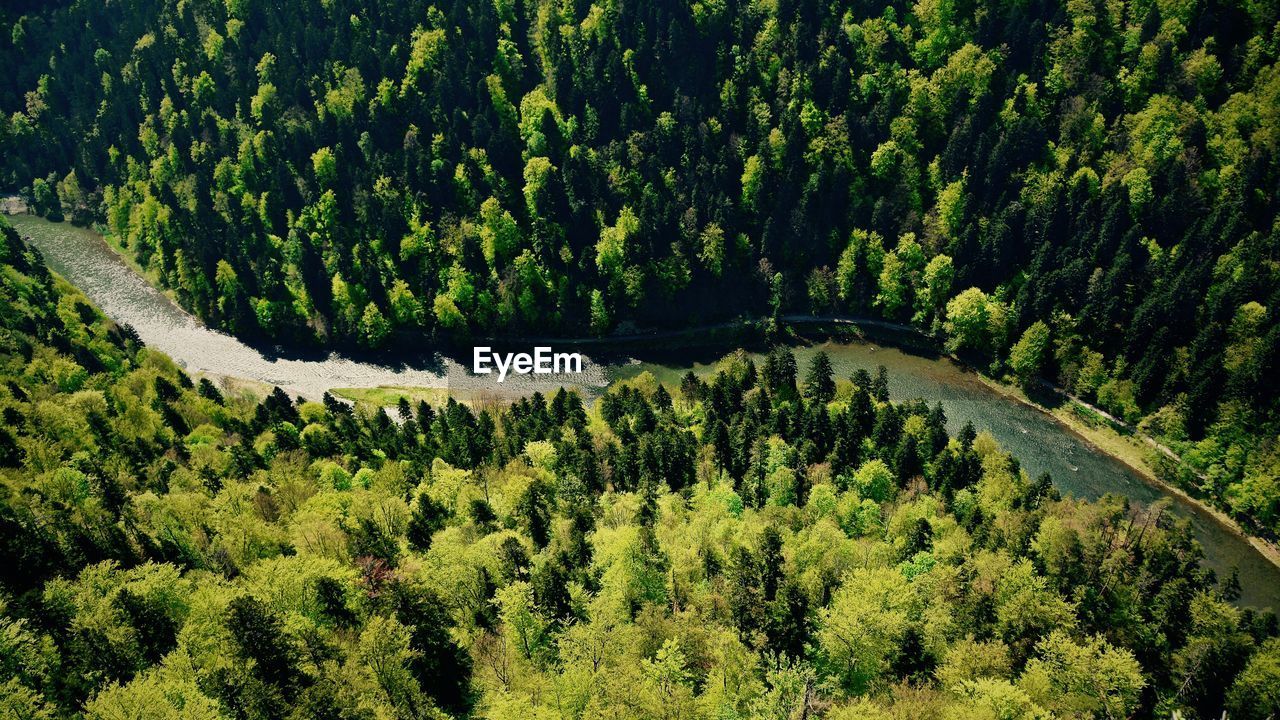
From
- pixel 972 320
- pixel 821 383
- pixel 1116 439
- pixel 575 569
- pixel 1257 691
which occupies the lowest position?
pixel 1257 691

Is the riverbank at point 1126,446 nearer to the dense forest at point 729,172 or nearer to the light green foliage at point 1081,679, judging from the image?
the dense forest at point 729,172

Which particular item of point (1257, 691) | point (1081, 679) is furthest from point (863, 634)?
point (1257, 691)

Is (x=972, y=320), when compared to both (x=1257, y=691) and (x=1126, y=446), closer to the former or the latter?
(x=1126, y=446)

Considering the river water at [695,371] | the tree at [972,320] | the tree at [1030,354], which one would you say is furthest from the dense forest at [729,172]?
the river water at [695,371]

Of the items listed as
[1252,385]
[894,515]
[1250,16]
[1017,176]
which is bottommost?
[894,515]

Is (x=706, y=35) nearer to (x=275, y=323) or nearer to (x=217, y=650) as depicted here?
(x=275, y=323)

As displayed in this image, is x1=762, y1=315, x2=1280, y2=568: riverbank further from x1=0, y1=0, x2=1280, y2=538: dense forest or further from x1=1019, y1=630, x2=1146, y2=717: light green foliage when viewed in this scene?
x1=1019, y1=630, x2=1146, y2=717: light green foliage

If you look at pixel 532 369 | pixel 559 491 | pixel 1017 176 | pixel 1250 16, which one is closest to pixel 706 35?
pixel 1017 176
